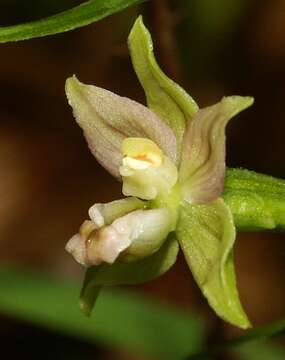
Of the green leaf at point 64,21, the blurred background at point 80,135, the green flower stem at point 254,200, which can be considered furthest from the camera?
the blurred background at point 80,135

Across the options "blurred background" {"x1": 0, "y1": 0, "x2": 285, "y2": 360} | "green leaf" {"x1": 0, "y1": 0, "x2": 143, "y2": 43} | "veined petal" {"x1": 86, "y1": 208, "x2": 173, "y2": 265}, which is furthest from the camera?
"blurred background" {"x1": 0, "y1": 0, "x2": 285, "y2": 360}

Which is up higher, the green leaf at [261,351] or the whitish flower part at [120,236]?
the whitish flower part at [120,236]

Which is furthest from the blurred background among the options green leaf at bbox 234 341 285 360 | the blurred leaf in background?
the blurred leaf in background

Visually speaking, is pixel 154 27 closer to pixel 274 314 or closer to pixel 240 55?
pixel 240 55

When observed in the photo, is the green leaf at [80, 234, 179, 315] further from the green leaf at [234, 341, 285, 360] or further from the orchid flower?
the green leaf at [234, 341, 285, 360]

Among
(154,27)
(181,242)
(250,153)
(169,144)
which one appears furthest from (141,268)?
(250,153)

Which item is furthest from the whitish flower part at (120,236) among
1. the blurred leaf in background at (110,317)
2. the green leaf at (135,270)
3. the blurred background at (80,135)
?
the blurred background at (80,135)

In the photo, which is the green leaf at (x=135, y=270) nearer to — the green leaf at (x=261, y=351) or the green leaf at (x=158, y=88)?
the green leaf at (x=158, y=88)
